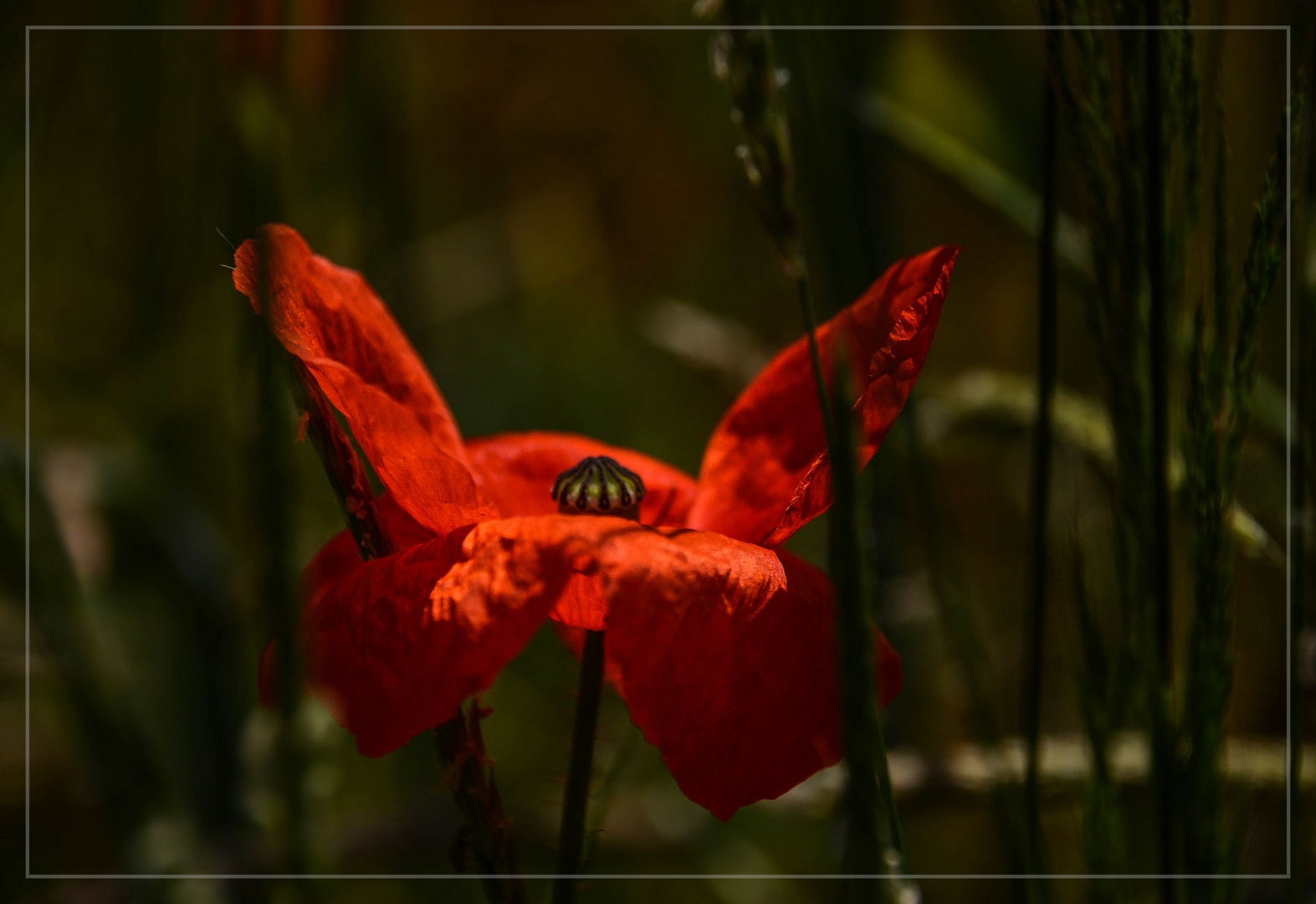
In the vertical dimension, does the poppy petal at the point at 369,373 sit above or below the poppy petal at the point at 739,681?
above

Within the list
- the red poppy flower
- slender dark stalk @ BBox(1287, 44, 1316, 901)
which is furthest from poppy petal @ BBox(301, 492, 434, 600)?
slender dark stalk @ BBox(1287, 44, 1316, 901)

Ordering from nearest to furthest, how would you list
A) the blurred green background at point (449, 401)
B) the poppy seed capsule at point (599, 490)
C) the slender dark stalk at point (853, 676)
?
the slender dark stalk at point (853, 676)
the poppy seed capsule at point (599, 490)
the blurred green background at point (449, 401)

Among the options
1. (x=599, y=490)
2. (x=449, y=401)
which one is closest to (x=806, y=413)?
(x=599, y=490)

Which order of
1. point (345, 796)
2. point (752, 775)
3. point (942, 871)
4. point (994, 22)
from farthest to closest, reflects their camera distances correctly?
point (345, 796), point (942, 871), point (994, 22), point (752, 775)

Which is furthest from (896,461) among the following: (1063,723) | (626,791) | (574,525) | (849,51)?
(1063,723)

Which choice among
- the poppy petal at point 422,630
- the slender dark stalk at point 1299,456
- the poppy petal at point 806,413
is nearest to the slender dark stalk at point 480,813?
the poppy petal at point 422,630

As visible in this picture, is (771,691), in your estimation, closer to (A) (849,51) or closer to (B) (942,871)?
(A) (849,51)

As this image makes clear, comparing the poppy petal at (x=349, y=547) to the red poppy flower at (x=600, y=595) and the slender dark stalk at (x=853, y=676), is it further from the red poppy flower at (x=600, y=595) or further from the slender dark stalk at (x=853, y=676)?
the slender dark stalk at (x=853, y=676)
